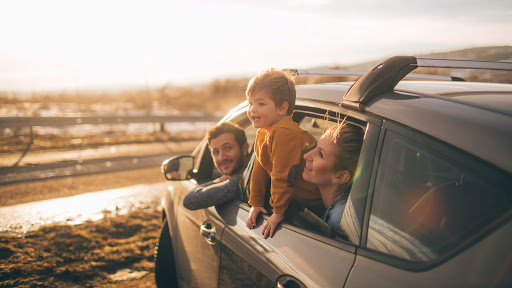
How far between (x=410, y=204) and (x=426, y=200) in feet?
0.19

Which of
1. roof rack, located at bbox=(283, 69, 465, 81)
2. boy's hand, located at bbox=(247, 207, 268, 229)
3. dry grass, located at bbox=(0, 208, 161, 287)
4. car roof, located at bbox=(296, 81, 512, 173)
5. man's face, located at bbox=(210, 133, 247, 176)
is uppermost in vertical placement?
roof rack, located at bbox=(283, 69, 465, 81)

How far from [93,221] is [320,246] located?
4.53 m

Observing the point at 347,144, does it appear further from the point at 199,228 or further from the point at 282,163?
the point at 199,228

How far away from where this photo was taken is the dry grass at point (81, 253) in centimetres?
351

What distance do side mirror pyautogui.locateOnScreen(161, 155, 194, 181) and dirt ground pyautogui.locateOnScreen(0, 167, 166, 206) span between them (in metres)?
4.32

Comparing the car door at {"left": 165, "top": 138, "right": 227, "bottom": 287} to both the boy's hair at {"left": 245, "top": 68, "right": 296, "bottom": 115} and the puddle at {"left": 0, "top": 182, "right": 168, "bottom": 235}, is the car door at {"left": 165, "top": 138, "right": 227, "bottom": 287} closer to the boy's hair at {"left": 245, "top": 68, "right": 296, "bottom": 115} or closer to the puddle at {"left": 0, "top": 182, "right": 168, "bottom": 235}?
the boy's hair at {"left": 245, "top": 68, "right": 296, "bottom": 115}

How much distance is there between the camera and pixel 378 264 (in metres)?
1.22

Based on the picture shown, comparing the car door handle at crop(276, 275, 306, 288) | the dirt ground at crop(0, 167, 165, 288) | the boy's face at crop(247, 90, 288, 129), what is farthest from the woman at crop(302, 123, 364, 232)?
the dirt ground at crop(0, 167, 165, 288)

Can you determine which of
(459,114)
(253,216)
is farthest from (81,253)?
(459,114)

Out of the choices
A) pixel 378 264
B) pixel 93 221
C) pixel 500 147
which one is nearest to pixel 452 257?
pixel 378 264

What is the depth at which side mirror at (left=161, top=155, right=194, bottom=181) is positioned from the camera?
120 inches

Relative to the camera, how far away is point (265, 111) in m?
2.28

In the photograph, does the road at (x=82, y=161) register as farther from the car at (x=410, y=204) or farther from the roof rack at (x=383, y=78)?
the roof rack at (x=383, y=78)

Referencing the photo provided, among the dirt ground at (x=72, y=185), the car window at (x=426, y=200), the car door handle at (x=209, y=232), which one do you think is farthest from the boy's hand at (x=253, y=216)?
the dirt ground at (x=72, y=185)
